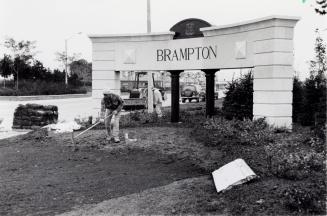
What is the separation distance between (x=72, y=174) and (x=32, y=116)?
8.30 metres

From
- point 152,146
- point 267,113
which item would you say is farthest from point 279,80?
point 152,146

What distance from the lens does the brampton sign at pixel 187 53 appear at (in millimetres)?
13961

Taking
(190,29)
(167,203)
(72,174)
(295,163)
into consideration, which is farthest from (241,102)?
(167,203)

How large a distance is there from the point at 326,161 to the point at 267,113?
5.31 meters

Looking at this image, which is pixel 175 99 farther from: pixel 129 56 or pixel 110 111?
pixel 110 111

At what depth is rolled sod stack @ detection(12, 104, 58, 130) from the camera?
53.6 feet

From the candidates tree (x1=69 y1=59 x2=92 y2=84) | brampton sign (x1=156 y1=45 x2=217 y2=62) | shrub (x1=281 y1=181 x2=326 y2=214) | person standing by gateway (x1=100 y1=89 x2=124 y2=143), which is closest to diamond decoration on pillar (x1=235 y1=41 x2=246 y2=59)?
brampton sign (x1=156 y1=45 x2=217 y2=62)

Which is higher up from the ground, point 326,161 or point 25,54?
point 25,54

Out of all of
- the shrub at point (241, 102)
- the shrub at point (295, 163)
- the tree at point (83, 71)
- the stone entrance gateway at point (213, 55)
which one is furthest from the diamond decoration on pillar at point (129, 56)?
the tree at point (83, 71)

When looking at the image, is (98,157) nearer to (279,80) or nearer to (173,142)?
(173,142)

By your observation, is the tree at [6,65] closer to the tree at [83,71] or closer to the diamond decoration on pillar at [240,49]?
the tree at [83,71]

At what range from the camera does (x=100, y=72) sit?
640 inches

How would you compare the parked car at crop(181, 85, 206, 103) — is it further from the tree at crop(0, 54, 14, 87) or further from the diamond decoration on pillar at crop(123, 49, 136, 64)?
the diamond decoration on pillar at crop(123, 49, 136, 64)

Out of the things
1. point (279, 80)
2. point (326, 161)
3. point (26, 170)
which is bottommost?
point (26, 170)
